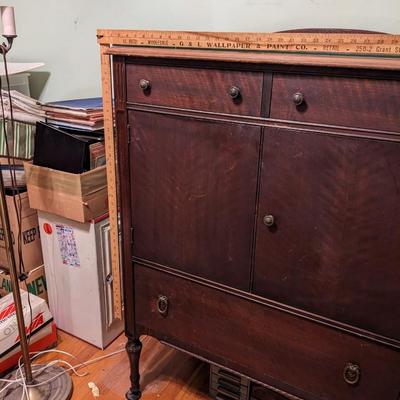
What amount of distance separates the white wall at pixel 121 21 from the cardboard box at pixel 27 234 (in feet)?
1.99

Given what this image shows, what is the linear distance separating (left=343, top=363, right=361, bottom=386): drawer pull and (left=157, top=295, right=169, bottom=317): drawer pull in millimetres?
556

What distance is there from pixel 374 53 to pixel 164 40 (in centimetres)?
55

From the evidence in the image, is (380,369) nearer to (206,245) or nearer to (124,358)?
(206,245)

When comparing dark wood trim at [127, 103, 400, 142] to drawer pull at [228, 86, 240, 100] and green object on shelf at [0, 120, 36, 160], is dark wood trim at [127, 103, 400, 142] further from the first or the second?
green object on shelf at [0, 120, 36, 160]

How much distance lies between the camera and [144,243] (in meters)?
1.26

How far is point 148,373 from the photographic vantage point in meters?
1.63

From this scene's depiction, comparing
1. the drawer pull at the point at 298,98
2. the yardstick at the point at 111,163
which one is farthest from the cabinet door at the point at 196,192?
the yardstick at the point at 111,163

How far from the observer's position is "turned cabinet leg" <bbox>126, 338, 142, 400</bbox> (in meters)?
1.42

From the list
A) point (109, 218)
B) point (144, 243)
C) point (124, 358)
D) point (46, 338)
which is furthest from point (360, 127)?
point (46, 338)

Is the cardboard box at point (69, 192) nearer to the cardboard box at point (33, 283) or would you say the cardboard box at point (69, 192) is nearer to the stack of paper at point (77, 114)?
the stack of paper at point (77, 114)

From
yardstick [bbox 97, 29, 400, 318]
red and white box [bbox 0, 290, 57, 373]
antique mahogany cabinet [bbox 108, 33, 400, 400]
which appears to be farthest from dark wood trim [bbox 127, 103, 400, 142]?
red and white box [bbox 0, 290, 57, 373]

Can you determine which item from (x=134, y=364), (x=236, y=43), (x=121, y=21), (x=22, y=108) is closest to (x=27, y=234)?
(x=22, y=108)

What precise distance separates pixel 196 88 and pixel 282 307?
2.04 feet

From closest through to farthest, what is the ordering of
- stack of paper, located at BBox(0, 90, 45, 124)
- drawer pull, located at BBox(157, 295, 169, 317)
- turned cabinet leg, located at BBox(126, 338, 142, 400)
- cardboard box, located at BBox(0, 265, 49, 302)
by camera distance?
drawer pull, located at BBox(157, 295, 169, 317) < turned cabinet leg, located at BBox(126, 338, 142, 400) < stack of paper, located at BBox(0, 90, 45, 124) < cardboard box, located at BBox(0, 265, 49, 302)
